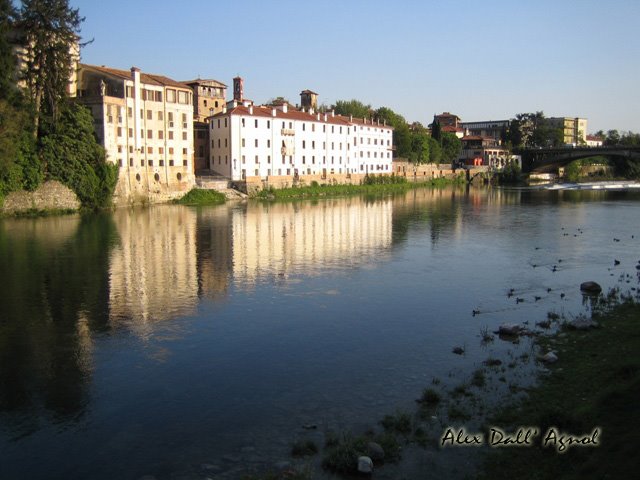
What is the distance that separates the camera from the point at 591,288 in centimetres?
2341

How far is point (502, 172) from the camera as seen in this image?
5192 inches

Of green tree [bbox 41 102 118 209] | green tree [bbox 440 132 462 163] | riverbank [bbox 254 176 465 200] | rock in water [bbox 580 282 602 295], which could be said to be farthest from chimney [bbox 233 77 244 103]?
rock in water [bbox 580 282 602 295]

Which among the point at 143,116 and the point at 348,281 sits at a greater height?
the point at 143,116

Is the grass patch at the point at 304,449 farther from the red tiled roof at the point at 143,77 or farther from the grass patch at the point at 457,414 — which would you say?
the red tiled roof at the point at 143,77

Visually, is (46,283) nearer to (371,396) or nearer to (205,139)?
(371,396)

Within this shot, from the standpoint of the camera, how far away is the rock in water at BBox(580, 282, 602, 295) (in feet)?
76.3

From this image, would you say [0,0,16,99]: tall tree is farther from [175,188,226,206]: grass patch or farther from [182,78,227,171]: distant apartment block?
[182,78,227,171]: distant apartment block

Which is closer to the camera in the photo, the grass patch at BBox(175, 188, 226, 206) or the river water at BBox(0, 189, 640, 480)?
the river water at BBox(0, 189, 640, 480)

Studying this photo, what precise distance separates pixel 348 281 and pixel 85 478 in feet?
57.3

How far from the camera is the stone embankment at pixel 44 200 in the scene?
1994 inches

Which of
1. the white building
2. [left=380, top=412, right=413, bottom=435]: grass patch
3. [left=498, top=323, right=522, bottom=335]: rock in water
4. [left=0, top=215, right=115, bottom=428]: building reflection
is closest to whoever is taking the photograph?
[left=380, top=412, right=413, bottom=435]: grass patch

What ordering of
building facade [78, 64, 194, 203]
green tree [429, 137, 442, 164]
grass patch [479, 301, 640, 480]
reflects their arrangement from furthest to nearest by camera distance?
green tree [429, 137, 442, 164] → building facade [78, 64, 194, 203] → grass patch [479, 301, 640, 480]

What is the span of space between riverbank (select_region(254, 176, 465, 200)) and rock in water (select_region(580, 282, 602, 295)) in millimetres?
54911

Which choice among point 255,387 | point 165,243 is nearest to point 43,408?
point 255,387
